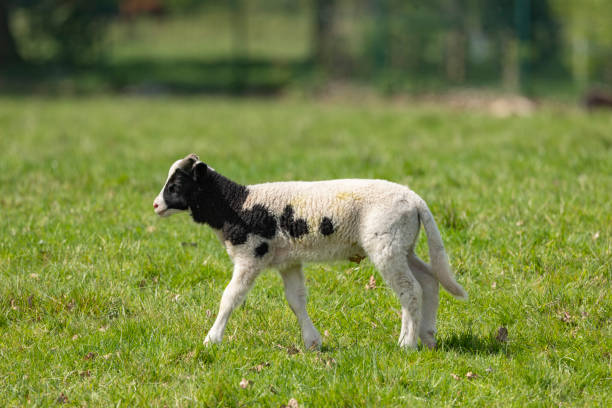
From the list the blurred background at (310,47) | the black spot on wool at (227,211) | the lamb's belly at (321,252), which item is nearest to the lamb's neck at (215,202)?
the black spot on wool at (227,211)

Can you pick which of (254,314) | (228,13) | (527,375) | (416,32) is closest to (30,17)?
(228,13)

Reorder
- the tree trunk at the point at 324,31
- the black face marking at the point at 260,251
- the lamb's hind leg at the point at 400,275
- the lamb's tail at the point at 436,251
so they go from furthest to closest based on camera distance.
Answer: the tree trunk at the point at 324,31
the black face marking at the point at 260,251
the lamb's tail at the point at 436,251
the lamb's hind leg at the point at 400,275

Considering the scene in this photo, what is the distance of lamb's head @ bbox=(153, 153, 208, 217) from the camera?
4504mm

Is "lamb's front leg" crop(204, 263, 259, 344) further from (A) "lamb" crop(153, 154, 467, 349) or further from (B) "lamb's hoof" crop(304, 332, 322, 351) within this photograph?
(B) "lamb's hoof" crop(304, 332, 322, 351)

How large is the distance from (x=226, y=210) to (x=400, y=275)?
Answer: 1.17 meters

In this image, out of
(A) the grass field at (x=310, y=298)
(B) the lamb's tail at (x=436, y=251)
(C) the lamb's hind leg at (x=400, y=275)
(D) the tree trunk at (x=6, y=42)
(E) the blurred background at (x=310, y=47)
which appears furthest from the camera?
(D) the tree trunk at (x=6, y=42)

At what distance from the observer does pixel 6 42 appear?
22.8 metres

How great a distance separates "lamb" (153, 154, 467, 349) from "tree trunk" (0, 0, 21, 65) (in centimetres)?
2070

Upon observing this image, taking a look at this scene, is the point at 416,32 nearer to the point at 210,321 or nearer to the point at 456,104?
the point at 456,104

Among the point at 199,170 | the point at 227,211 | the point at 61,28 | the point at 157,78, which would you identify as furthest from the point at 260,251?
the point at 61,28

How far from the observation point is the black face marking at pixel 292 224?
14.2 feet

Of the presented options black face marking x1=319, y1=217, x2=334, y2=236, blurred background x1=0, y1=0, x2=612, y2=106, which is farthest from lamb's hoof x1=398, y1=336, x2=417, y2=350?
blurred background x1=0, y1=0, x2=612, y2=106

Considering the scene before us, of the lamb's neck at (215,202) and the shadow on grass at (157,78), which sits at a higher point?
the lamb's neck at (215,202)

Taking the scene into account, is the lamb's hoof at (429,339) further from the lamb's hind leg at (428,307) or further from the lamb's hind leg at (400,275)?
the lamb's hind leg at (400,275)
